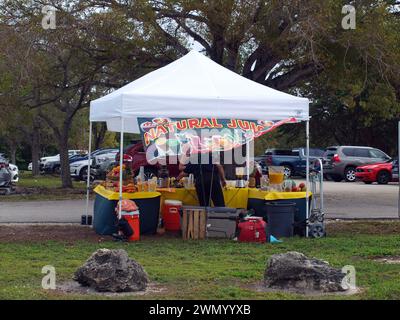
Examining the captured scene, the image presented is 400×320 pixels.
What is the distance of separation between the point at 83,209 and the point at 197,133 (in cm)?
590

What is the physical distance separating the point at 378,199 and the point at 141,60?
27.1 feet

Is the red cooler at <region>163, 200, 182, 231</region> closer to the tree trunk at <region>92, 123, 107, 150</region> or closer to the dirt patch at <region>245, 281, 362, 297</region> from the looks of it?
the dirt patch at <region>245, 281, 362, 297</region>

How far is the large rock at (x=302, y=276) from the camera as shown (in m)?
7.98

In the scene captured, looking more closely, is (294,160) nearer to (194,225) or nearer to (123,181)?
(123,181)

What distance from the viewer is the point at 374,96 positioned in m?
21.0

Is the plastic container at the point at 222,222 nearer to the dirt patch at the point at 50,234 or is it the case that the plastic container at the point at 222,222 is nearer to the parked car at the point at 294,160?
the dirt patch at the point at 50,234

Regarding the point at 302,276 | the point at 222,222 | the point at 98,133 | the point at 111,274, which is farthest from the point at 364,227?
the point at 98,133

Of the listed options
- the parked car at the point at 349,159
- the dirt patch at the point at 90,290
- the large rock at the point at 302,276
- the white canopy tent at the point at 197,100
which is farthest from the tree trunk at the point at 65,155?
the large rock at the point at 302,276

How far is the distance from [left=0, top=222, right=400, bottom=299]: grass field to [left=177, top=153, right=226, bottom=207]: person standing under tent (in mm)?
1163

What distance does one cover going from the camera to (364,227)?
48.0 ft

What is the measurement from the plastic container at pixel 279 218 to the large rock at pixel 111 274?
5.02m

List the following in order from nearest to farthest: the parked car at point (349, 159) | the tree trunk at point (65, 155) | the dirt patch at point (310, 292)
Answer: the dirt patch at point (310, 292)
the tree trunk at point (65, 155)
the parked car at point (349, 159)

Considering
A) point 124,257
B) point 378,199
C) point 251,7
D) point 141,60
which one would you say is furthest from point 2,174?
point 124,257
